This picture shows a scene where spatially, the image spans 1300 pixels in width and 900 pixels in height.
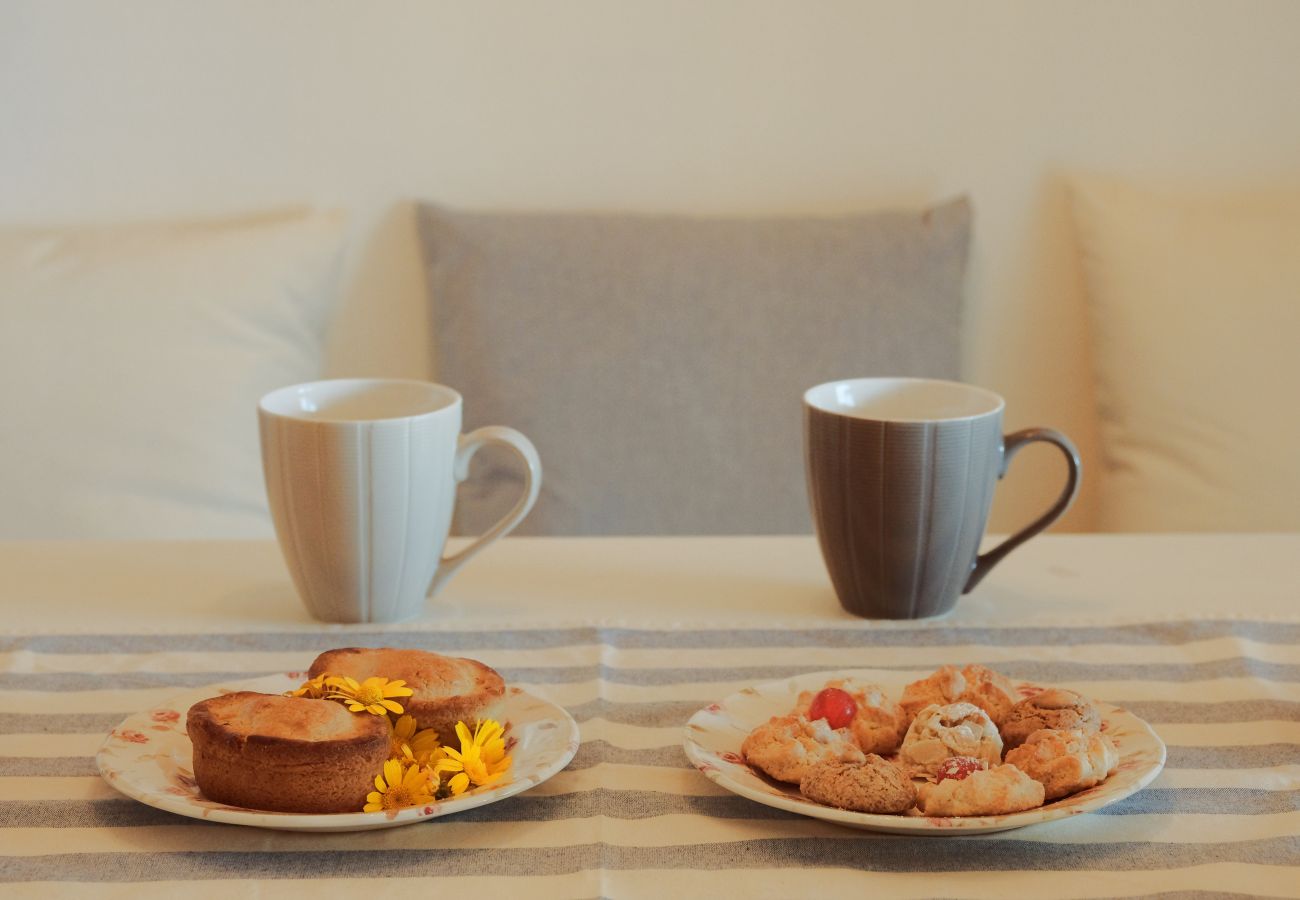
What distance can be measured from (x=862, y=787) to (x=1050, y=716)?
121 mm

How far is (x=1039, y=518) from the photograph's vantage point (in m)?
0.87

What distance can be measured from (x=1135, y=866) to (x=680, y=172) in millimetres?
1119

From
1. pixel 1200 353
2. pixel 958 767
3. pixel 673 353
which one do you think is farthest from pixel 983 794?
pixel 1200 353

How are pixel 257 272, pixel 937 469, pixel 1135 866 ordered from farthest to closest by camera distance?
pixel 257 272 → pixel 937 469 → pixel 1135 866

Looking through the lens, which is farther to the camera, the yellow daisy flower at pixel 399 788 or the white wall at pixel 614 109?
the white wall at pixel 614 109

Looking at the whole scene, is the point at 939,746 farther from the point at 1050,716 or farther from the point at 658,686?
the point at 658,686

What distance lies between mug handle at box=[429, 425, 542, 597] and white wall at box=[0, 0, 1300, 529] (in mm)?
718

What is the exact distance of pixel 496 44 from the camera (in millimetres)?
1479

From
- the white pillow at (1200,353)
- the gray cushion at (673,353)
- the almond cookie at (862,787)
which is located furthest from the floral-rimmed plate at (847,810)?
the white pillow at (1200,353)

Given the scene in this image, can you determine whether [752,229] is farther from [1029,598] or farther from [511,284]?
[1029,598]

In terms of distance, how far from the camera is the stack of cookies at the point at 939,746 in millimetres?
542

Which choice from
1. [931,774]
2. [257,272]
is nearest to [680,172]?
[257,272]

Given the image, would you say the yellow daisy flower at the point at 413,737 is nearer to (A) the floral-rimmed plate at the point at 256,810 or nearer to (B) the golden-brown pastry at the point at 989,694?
(A) the floral-rimmed plate at the point at 256,810

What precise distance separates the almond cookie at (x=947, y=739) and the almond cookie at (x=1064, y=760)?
0.04 ft
